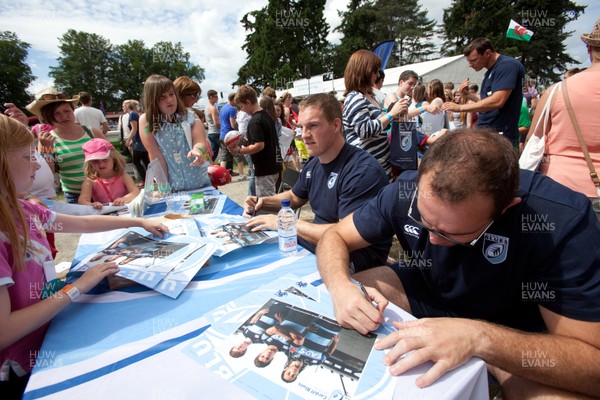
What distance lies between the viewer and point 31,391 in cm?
80

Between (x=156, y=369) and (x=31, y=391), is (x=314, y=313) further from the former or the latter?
(x=31, y=391)

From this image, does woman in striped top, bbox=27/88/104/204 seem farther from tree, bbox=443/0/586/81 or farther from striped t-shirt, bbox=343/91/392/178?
tree, bbox=443/0/586/81

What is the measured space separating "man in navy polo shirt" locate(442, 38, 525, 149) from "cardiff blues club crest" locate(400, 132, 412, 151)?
0.59m

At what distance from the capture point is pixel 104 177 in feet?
9.03

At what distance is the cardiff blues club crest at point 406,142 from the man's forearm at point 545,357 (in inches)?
102

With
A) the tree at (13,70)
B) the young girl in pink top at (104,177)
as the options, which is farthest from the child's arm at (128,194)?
the tree at (13,70)

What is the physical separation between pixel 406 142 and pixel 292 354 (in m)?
2.90

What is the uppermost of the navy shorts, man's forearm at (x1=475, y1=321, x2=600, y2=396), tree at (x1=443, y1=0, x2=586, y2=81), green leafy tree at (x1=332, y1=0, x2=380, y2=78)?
green leafy tree at (x1=332, y1=0, x2=380, y2=78)

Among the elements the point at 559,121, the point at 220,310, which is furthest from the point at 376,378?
the point at 559,121

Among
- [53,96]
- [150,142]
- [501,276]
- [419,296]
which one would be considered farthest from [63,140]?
[501,276]

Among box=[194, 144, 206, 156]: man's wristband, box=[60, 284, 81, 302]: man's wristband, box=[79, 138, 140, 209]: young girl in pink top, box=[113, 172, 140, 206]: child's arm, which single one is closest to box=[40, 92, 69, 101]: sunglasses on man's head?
box=[79, 138, 140, 209]: young girl in pink top

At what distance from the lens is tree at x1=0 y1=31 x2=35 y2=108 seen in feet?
86.8

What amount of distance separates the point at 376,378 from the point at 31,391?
922mm

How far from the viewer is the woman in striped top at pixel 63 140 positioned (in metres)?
2.77
